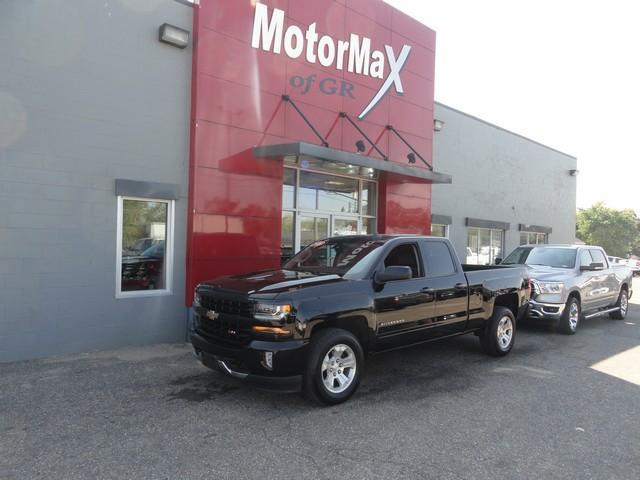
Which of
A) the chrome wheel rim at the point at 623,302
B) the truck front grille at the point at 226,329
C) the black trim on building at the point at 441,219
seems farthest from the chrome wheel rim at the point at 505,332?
the black trim on building at the point at 441,219

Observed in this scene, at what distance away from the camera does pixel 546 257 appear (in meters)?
10.4

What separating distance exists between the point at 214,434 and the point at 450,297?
3.66 metres

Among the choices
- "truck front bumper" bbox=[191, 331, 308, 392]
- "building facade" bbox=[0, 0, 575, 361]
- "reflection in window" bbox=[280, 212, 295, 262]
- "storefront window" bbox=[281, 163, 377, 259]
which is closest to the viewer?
"truck front bumper" bbox=[191, 331, 308, 392]

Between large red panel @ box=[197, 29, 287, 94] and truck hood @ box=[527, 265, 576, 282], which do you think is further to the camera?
truck hood @ box=[527, 265, 576, 282]

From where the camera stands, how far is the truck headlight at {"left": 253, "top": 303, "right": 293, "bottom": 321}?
184 inches

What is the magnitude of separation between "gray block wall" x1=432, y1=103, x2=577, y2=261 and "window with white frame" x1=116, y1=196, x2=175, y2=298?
29.7 feet

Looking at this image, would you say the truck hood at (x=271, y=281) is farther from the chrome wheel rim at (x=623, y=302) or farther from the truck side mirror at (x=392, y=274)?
the chrome wheel rim at (x=623, y=302)

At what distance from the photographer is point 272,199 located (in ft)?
31.2

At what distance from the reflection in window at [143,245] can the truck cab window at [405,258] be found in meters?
4.22

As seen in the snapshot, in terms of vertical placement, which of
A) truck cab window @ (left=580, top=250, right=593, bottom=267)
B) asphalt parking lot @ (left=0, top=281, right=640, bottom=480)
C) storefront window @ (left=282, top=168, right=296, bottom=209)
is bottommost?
asphalt parking lot @ (left=0, top=281, right=640, bottom=480)

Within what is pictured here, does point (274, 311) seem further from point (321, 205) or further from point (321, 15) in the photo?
point (321, 15)

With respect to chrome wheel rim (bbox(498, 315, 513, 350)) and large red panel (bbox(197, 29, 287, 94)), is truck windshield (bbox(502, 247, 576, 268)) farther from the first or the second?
large red panel (bbox(197, 29, 287, 94))

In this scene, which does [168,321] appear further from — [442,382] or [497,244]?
[497,244]

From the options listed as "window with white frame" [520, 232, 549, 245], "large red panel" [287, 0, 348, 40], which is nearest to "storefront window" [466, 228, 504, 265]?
"window with white frame" [520, 232, 549, 245]
